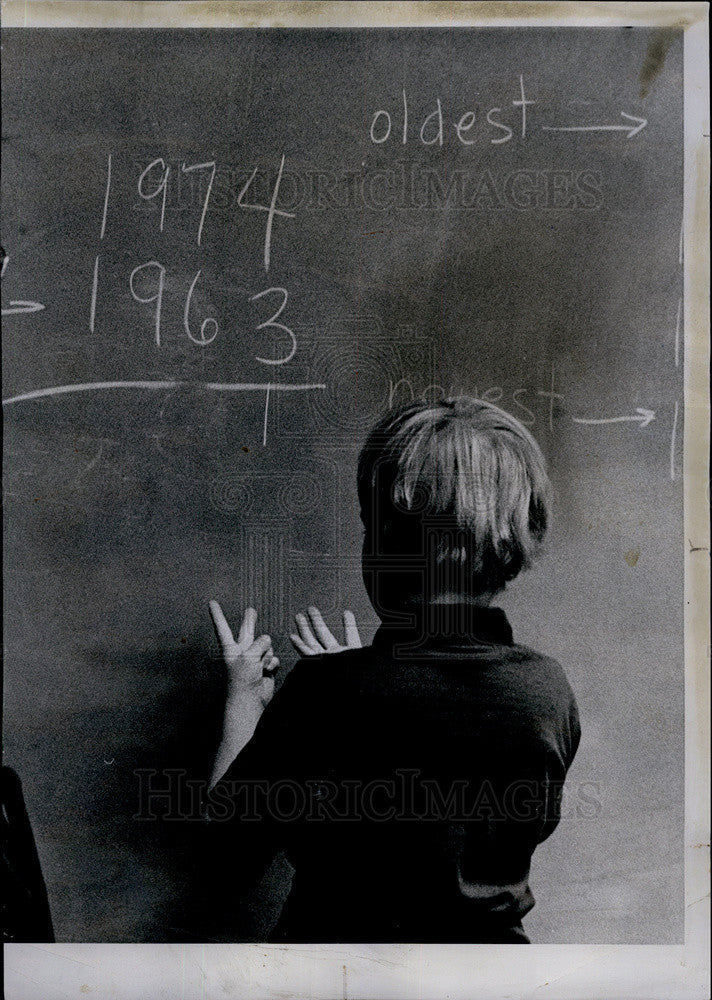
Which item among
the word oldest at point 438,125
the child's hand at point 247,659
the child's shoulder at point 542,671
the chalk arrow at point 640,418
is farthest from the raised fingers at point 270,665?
the word oldest at point 438,125

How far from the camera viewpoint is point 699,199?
1.33 m

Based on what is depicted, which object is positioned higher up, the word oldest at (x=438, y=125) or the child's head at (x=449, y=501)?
the word oldest at (x=438, y=125)

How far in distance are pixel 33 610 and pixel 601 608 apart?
99 cm

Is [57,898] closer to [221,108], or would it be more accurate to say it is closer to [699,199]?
[221,108]

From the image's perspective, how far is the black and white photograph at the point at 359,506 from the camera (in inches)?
51.2

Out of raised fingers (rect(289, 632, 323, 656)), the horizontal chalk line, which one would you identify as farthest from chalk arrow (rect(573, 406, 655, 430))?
raised fingers (rect(289, 632, 323, 656))

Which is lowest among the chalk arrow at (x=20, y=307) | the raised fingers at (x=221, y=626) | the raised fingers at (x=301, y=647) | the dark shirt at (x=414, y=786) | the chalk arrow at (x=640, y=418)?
the dark shirt at (x=414, y=786)

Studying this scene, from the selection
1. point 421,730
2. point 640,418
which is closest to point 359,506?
point 421,730

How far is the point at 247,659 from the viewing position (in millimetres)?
1312

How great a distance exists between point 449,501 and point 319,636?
324mm

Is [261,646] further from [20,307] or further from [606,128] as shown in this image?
[606,128]

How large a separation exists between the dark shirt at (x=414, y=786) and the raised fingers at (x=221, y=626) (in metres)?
0.13

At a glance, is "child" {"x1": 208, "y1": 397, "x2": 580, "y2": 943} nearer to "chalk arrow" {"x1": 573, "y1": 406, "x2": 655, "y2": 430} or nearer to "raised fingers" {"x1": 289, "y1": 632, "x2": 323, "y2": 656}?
"raised fingers" {"x1": 289, "y1": 632, "x2": 323, "y2": 656}

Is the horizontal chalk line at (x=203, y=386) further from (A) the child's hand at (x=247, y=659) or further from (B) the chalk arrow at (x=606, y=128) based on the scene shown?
(B) the chalk arrow at (x=606, y=128)
